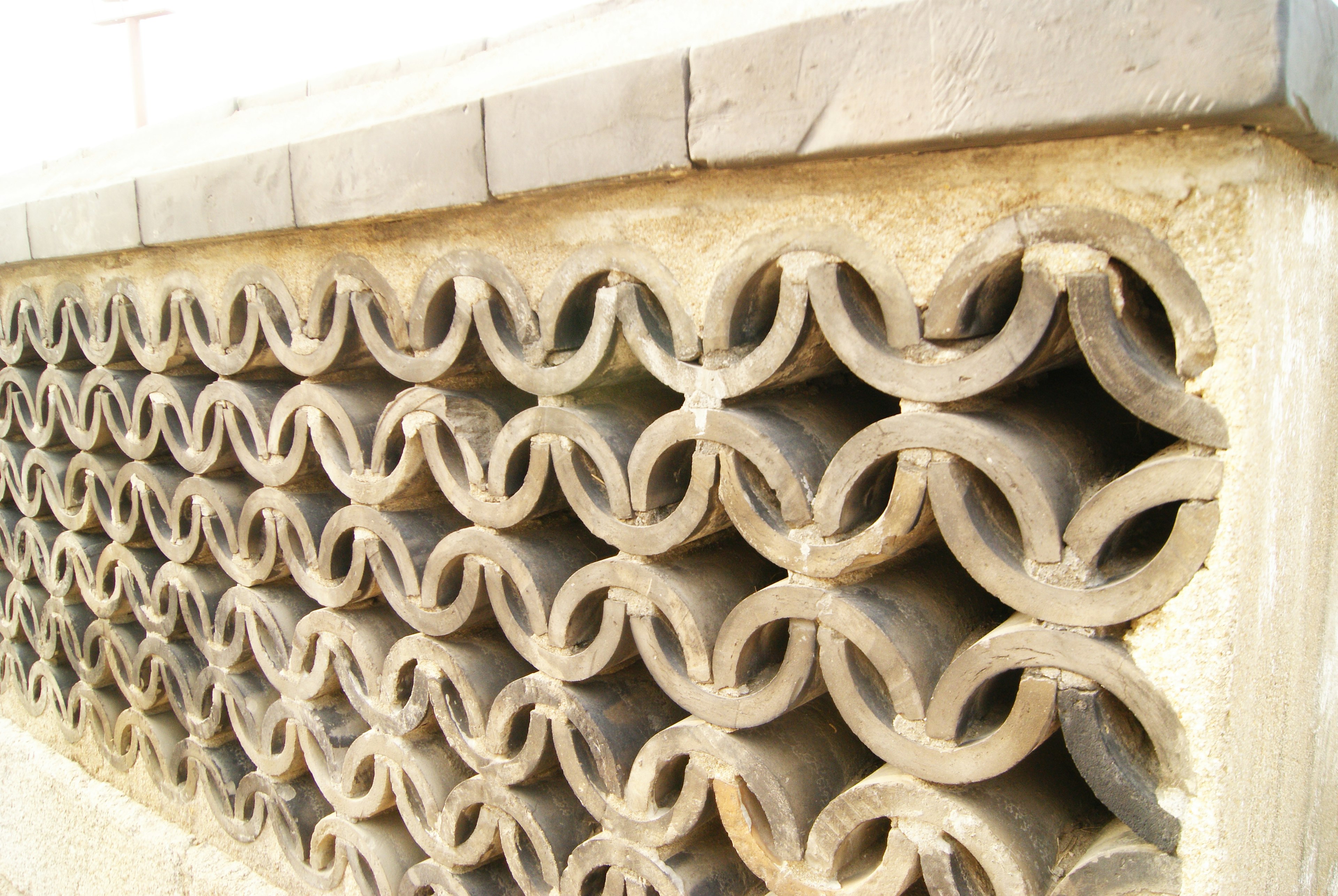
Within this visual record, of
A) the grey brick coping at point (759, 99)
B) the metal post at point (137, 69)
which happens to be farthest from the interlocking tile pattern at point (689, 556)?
the metal post at point (137, 69)

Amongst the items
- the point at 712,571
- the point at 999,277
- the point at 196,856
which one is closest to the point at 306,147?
the point at 712,571

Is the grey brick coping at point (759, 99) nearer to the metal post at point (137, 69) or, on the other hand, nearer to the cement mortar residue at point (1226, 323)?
the cement mortar residue at point (1226, 323)

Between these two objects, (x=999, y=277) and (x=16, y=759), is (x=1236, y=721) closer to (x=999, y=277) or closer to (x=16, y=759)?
(x=999, y=277)

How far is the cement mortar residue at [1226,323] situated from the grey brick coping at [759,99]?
0.21 ft

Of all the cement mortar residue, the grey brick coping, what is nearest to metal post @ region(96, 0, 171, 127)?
the grey brick coping

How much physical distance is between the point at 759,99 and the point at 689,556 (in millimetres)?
659

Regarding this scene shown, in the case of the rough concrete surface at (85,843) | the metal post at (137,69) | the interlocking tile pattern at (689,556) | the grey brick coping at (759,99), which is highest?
the metal post at (137,69)

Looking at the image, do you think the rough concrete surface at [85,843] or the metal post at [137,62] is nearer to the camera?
the rough concrete surface at [85,843]

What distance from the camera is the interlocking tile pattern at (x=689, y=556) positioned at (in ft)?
3.06

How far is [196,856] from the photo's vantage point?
232cm

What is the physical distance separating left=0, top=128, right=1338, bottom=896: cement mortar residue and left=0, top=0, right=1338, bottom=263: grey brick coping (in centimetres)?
6

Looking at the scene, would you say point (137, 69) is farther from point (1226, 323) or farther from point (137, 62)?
point (1226, 323)

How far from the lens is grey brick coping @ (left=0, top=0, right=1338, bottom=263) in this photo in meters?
0.76

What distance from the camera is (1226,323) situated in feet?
2.72
